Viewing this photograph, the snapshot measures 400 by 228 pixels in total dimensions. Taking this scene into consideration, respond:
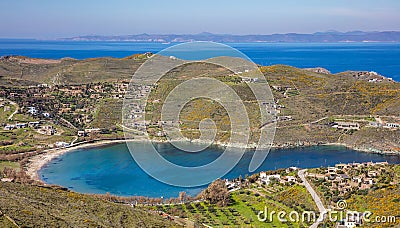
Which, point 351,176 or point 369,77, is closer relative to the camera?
point 351,176

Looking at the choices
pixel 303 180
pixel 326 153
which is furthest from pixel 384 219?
pixel 326 153

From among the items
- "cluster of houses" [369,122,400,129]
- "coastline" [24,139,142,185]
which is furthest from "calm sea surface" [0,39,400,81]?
"coastline" [24,139,142,185]

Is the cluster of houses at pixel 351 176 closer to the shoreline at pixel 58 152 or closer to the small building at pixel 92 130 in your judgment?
the shoreline at pixel 58 152

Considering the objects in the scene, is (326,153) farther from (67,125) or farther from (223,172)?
(67,125)

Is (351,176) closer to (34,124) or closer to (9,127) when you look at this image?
(34,124)

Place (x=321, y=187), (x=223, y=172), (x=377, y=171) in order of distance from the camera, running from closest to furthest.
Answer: (x=321, y=187) < (x=377, y=171) < (x=223, y=172)

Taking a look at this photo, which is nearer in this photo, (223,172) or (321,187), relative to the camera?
(321,187)

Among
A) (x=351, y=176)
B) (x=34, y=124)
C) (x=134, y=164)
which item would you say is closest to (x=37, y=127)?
(x=34, y=124)

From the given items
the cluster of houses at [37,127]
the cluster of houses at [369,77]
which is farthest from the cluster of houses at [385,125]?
the cluster of houses at [37,127]

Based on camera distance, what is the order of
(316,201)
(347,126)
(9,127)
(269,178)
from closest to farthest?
(316,201), (269,178), (9,127), (347,126)
